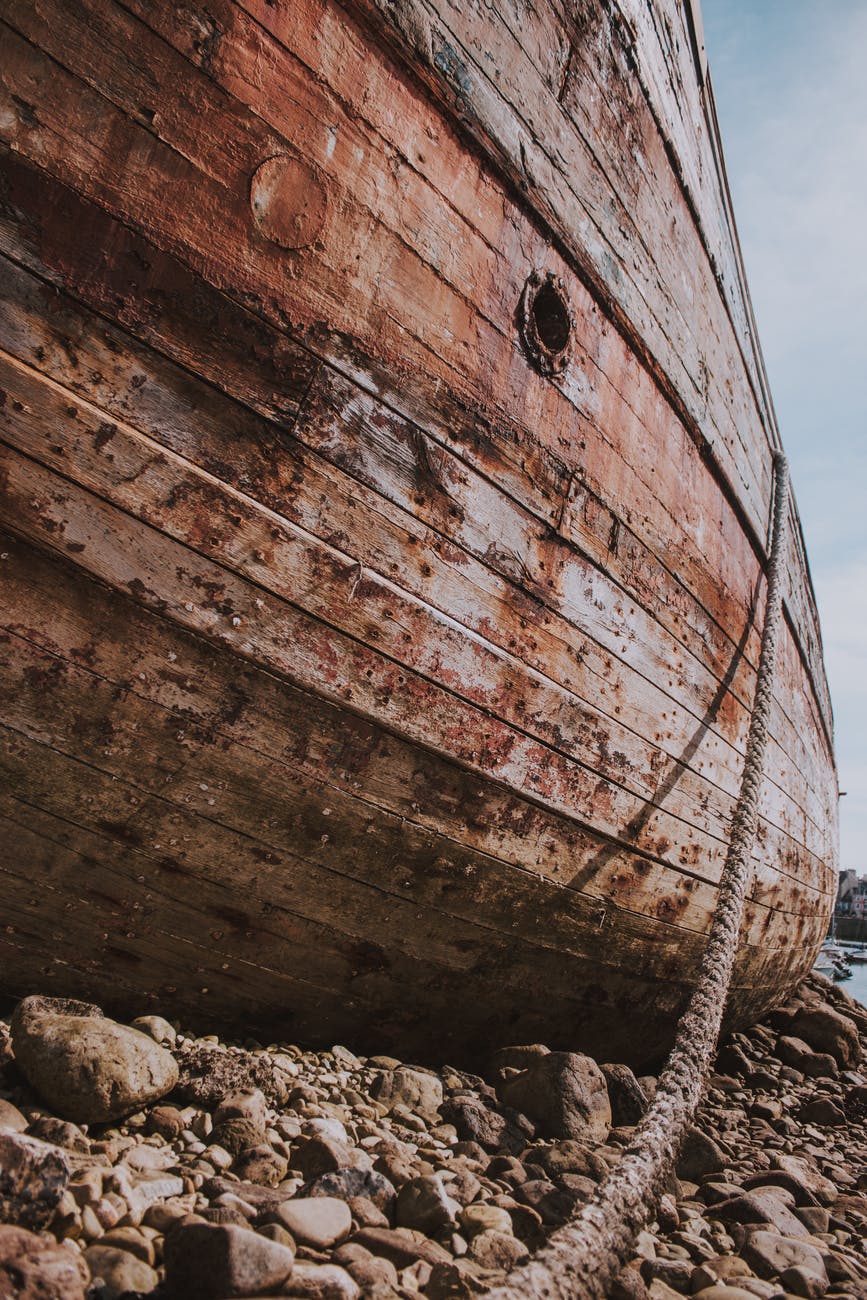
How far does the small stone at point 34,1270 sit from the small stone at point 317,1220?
16.0 inches

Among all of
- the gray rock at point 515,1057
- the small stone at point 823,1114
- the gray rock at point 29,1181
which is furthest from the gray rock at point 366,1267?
the small stone at point 823,1114

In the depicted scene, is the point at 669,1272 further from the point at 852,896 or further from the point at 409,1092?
the point at 852,896

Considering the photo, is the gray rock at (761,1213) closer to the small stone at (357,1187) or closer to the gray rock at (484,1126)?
the gray rock at (484,1126)

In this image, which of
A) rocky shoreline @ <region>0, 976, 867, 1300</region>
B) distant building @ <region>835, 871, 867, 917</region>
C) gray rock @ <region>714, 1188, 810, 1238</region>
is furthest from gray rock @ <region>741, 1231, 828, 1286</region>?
distant building @ <region>835, 871, 867, 917</region>

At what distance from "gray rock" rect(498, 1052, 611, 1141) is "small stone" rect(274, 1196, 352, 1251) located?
956 millimetres

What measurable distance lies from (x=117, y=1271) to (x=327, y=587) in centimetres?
132

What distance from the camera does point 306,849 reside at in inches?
73.0

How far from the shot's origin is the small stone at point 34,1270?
3.24 ft

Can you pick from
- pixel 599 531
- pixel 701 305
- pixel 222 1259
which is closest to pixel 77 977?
pixel 222 1259

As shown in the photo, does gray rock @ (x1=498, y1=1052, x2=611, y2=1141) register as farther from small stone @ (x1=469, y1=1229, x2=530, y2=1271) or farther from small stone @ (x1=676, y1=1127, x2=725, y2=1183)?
small stone @ (x1=469, y1=1229, x2=530, y2=1271)

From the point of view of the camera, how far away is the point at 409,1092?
2061 mm

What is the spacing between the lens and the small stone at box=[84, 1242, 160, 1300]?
1119mm

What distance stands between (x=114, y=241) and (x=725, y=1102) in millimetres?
4031

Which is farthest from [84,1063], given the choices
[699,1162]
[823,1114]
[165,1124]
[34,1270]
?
[823,1114]
